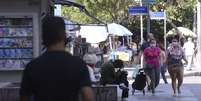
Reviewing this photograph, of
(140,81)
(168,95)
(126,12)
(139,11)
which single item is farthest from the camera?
(126,12)

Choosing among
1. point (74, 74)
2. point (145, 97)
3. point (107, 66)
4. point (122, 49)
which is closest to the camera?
point (74, 74)

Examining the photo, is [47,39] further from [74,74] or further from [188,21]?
[188,21]

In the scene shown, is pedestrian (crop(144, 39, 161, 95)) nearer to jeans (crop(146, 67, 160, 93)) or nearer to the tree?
jeans (crop(146, 67, 160, 93))

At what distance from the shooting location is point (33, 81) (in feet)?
14.9

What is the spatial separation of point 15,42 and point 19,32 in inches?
9.6

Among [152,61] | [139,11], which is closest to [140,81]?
[152,61]

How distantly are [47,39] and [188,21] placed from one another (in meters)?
53.1

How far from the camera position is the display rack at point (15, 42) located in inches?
577

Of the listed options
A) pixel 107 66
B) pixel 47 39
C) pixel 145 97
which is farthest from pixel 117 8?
pixel 47 39

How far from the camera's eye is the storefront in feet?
47.9

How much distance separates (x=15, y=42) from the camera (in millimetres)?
14703

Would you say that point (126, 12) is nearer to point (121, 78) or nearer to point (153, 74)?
point (153, 74)

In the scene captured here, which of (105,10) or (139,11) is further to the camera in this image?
(105,10)

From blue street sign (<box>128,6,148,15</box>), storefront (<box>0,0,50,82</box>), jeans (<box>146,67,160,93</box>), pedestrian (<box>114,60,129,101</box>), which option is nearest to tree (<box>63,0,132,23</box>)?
blue street sign (<box>128,6,148,15</box>)
